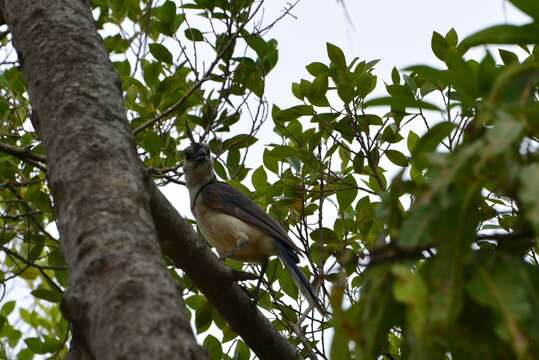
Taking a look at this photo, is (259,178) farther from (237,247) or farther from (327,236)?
(237,247)

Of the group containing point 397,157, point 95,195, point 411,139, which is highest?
point 411,139

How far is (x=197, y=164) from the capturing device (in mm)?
5875

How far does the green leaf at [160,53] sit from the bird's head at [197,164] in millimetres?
619

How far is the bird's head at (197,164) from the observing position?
5406 millimetres

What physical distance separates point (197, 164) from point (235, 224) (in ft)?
2.39

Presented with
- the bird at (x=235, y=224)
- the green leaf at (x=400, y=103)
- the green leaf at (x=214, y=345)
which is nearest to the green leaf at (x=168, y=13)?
the bird at (x=235, y=224)

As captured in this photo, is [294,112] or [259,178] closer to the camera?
[294,112]

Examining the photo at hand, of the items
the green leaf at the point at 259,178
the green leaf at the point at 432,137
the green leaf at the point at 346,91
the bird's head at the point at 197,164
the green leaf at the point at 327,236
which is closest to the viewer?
the green leaf at the point at 432,137

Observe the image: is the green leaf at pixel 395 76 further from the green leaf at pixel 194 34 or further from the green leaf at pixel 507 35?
the green leaf at pixel 507 35

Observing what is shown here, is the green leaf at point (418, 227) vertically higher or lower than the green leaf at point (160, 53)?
lower

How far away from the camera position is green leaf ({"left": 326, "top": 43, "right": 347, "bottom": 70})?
4359 mm

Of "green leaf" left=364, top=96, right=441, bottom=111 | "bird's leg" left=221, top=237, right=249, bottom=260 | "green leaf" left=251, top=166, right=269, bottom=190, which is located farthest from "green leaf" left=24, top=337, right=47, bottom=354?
"green leaf" left=364, top=96, right=441, bottom=111

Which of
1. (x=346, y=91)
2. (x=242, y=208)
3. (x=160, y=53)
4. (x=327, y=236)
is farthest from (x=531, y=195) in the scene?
(x=242, y=208)

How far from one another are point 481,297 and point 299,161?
3240mm
